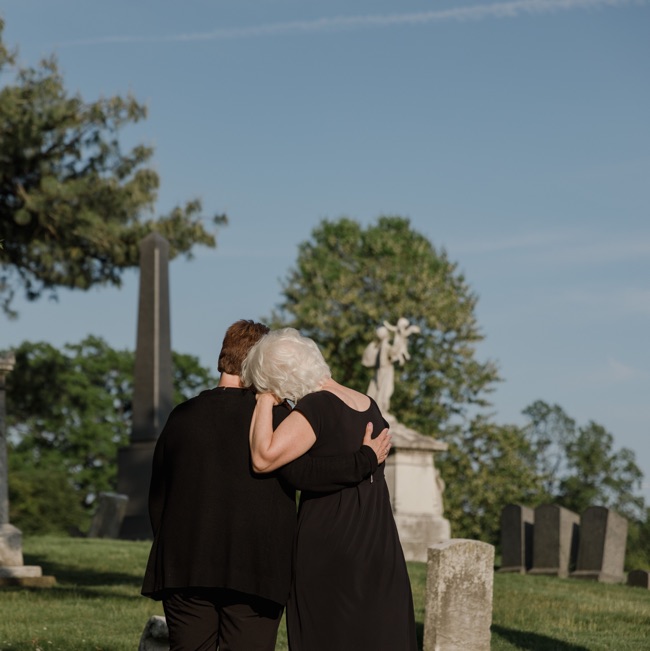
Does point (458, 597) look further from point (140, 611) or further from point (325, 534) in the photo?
point (325, 534)

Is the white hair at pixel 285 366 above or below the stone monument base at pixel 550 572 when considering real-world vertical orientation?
above

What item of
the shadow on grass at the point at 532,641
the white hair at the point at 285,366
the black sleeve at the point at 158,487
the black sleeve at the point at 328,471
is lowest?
the shadow on grass at the point at 532,641

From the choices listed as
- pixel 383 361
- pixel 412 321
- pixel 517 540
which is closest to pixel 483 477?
pixel 412 321

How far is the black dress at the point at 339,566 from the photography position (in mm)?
4609

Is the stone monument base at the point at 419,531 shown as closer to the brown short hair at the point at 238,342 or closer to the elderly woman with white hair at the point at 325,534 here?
the elderly woman with white hair at the point at 325,534

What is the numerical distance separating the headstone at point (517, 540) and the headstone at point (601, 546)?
124 cm

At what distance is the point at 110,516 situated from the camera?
22578mm

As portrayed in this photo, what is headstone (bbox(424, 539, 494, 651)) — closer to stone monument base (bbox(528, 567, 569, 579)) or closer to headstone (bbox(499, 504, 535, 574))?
stone monument base (bbox(528, 567, 569, 579))

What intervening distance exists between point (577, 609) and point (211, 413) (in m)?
8.64

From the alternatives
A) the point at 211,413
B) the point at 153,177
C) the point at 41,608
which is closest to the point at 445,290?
the point at 153,177

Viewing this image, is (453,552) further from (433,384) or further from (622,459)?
(622,459)

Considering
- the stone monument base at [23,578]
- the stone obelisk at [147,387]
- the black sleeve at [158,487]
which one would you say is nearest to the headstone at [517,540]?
the stone obelisk at [147,387]

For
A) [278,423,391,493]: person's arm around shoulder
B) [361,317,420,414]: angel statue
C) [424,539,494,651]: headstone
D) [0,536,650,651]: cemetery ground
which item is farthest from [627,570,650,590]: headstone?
[278,423,391,493]: person's arm around shoulder

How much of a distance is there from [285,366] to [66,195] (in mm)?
19872
